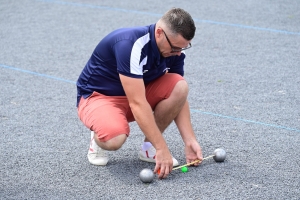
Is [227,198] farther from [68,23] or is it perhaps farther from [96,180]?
[68,23]

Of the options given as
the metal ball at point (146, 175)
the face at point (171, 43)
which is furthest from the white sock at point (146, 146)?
the face at point (171, 43)

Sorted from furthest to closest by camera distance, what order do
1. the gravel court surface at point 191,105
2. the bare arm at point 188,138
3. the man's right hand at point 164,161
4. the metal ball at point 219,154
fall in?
the metal ball at point 219,154
the bare arm at point 188,138
the gravel court surface at point 191,105
the man's right hand at point 164,161

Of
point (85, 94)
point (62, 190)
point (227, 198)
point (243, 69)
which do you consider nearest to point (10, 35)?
point (243, 69)

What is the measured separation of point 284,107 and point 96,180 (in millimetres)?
2119

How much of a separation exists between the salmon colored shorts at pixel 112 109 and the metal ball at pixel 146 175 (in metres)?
0.27

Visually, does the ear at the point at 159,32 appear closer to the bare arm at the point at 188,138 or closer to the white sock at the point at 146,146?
the bare arm at the point at 188,138

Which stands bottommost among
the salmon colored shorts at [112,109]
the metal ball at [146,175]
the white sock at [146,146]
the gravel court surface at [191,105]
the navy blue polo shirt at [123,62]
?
the gravel court surface at [191,105]

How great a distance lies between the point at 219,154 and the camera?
155 inches

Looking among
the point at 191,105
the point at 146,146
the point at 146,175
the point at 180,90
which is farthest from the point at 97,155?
the point at 191,105

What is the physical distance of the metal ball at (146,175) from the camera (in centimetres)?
361

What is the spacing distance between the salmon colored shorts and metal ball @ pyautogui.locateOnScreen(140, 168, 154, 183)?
10.8 inches

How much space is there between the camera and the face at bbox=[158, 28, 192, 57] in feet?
11.7

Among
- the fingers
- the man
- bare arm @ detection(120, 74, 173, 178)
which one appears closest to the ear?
the man

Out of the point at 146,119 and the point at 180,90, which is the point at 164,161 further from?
the point at 180,90
